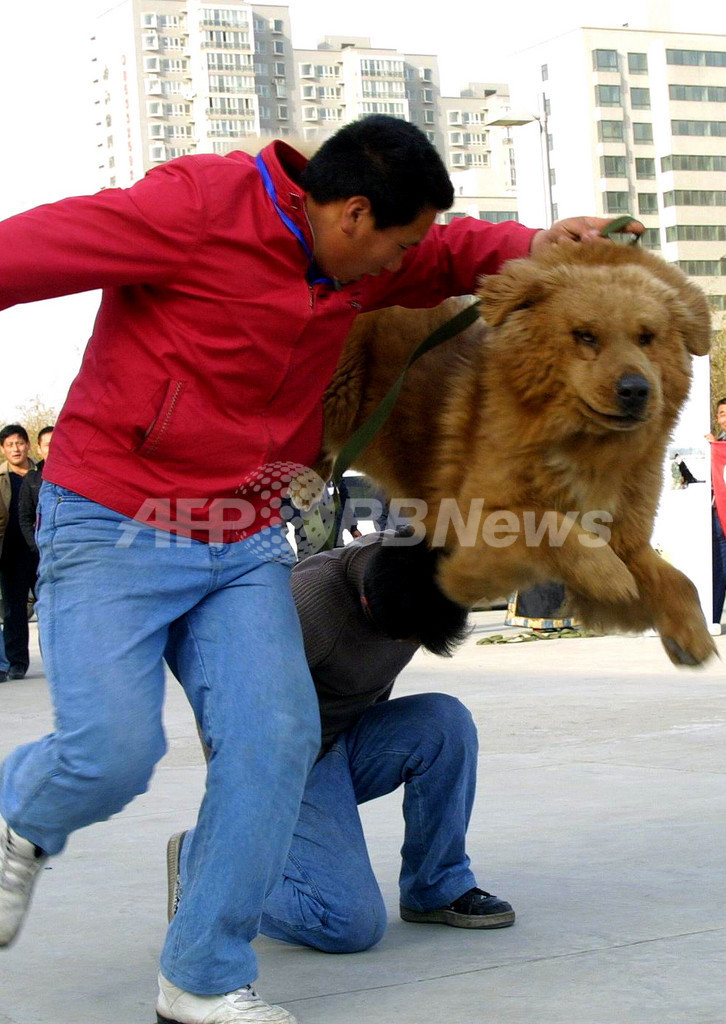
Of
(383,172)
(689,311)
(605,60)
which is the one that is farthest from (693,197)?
(383,172)

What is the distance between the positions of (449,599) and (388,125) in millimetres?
1215

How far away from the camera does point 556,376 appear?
10.6ft

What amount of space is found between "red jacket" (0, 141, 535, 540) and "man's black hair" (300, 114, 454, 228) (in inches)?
3.4

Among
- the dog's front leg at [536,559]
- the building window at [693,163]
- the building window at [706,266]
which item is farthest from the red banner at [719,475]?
the building window at [693,163]

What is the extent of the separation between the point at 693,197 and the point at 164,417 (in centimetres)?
9976

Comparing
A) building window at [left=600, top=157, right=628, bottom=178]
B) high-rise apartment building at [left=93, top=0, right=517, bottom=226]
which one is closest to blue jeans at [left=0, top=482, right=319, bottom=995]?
building window at [left=600, top=157, right=628, bottom=178]

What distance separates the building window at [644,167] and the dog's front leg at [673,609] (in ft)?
324

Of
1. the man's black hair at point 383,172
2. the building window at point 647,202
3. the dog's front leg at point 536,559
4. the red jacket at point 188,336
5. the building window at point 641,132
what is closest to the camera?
the red jacket at point 188,336

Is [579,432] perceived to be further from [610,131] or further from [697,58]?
[697,58]

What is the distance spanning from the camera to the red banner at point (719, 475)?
37.4 feet

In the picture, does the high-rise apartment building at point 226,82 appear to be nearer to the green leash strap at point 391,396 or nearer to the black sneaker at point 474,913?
the green leash strap at point 391,396

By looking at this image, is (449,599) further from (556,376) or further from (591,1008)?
(591,1008)

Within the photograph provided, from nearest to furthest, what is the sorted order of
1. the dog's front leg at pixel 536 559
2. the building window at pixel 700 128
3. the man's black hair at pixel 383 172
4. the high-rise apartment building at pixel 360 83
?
the man's black hair at pixel 383 172
the dog's front leg at pixel 536 559
the building window at pixel 700 128
the high-rise apartment building at pixel 360 83

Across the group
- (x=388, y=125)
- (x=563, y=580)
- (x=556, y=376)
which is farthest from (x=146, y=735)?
(x=388, y=125)
